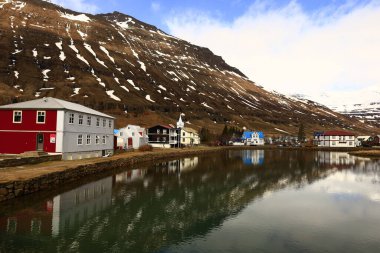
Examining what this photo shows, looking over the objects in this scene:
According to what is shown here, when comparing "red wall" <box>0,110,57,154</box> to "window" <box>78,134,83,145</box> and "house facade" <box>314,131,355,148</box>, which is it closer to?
"window" <box>78,134,83,145</box>

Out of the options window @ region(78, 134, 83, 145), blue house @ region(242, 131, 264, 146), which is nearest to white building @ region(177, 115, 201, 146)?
blue house @ region(242, 131, 264, 146)

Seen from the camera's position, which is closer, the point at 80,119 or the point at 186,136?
the point at 80,119

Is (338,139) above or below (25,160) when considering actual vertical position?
above

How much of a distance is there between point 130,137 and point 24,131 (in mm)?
44589

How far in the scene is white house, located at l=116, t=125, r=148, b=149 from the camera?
3620 inches

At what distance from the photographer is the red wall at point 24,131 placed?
50281 mm

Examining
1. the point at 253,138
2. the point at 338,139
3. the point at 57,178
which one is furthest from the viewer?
the point at 253,138

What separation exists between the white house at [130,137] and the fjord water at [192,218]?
4602cm

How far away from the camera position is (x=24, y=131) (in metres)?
51.0

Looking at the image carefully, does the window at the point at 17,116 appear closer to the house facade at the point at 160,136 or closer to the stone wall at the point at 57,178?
the stone wall at the point at 57,178

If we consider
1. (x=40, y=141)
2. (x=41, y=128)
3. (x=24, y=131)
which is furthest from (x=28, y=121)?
(x=40, y=141)

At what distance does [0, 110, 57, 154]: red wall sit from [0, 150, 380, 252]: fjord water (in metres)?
12.2

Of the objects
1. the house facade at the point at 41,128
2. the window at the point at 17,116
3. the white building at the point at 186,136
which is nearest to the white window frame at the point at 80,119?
the house facade at the point at 41,128

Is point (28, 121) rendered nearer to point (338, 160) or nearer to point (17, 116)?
point (17, 116)
